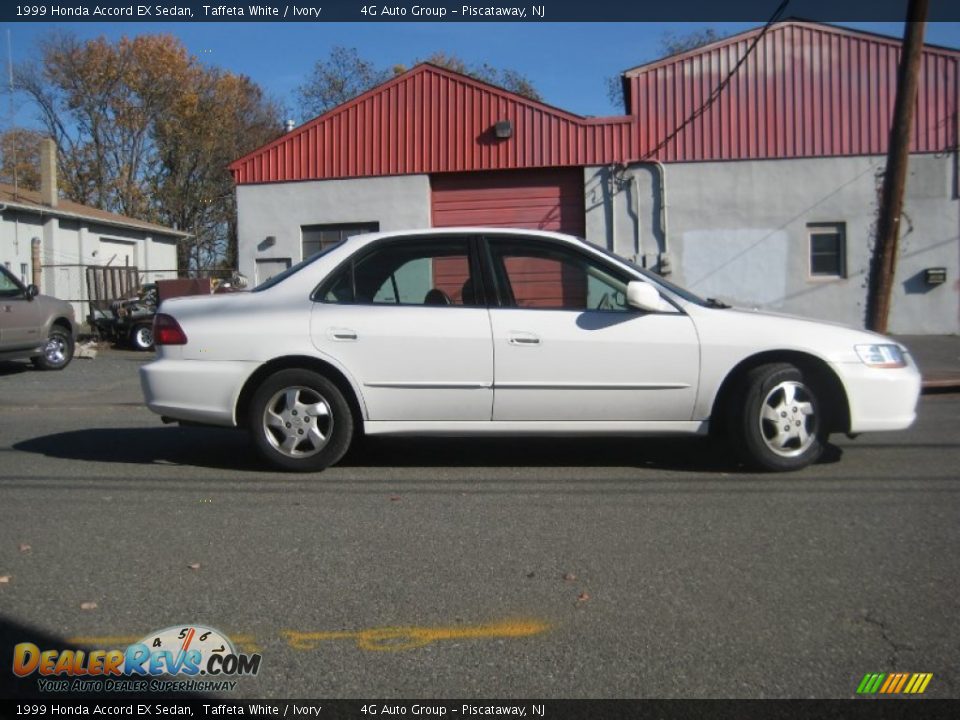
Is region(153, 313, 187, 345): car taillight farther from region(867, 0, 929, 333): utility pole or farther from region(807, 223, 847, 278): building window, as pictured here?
region(807, 223, 847, 278): building window

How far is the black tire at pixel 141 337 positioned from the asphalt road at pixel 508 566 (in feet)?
39.2

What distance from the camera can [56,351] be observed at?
14508mm

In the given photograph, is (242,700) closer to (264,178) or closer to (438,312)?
(438,312)

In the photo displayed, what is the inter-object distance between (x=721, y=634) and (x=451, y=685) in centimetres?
107

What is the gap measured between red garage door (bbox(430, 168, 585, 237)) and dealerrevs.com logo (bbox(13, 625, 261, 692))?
16.0m

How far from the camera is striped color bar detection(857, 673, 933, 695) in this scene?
10.3 ft

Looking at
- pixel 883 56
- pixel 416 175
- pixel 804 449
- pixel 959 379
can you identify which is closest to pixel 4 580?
pixel 804 449

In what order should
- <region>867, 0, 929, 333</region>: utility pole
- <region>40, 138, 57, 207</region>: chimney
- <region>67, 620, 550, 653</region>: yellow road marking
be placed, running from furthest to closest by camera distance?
<region>40, 138, 57, 207</region>: chimney
<region>867, 0, 929, 333</region>: utility pole
<region>67, 620, 550, 653</region>: yellow road marking

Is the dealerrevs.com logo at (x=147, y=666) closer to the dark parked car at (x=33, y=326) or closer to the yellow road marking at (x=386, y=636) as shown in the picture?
the yellow road marking at (x=386, y=636)

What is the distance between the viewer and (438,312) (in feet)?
20.4

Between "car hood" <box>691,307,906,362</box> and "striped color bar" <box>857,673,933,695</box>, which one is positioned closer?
"striped color bar" <box>857,673,933,695</box>

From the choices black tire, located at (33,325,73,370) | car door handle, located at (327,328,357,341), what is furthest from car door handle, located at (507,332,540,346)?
black tire, located at (33,325,73,370)

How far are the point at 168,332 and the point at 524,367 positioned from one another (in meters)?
2.37

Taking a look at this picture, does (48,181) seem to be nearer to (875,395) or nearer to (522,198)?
(522,198)
